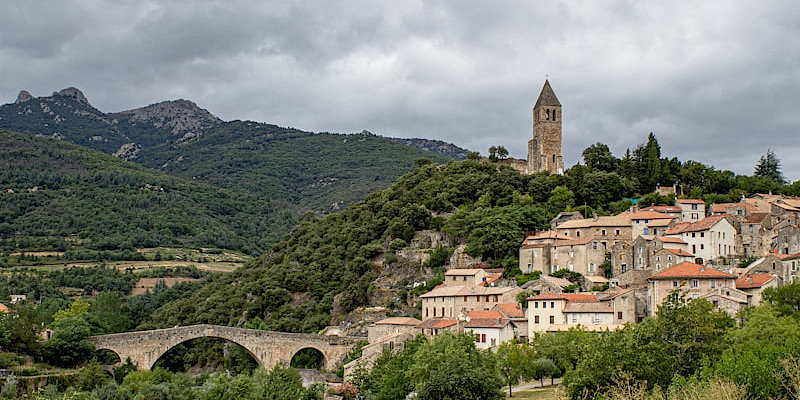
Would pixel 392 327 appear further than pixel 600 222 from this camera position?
No

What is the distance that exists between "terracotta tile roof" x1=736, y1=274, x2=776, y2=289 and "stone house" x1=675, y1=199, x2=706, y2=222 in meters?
15.0

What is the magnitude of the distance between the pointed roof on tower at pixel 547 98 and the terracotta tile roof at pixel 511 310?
32205mm

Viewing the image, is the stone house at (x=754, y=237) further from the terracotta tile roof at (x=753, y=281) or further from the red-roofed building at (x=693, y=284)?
the red-roofed building at (x=693, y=284)

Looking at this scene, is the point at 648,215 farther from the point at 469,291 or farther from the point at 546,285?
the point at 469,291

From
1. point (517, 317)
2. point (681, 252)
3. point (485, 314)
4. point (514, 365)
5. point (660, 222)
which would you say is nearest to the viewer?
point (514, 365)

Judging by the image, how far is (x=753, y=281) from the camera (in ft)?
165

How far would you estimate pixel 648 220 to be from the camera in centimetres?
6241

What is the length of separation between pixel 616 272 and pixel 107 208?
8499 cm

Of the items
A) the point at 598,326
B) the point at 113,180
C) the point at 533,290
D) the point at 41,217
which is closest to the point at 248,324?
the point at 533,290

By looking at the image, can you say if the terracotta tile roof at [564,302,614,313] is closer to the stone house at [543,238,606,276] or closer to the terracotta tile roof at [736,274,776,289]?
the terracotta tile roof at [736,274,776,289]

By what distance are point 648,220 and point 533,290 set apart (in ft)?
34.4

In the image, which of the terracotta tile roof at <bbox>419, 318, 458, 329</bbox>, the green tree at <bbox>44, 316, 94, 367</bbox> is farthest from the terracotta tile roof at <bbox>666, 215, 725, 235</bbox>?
the green tree at <bbox>44, 316, 94, 367</bbox>

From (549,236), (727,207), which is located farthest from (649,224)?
(549,236)

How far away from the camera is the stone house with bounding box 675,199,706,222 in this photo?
217 feet
